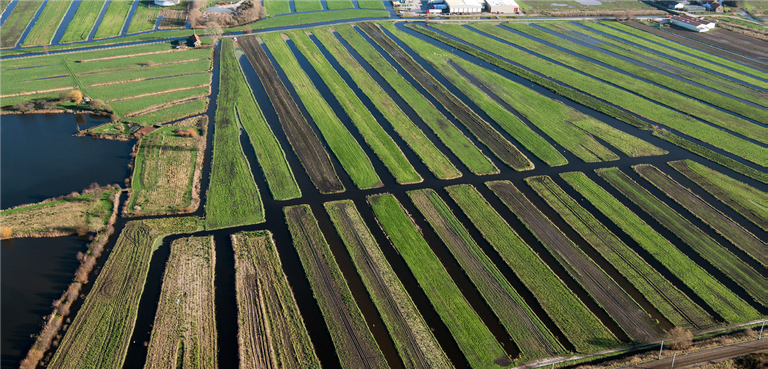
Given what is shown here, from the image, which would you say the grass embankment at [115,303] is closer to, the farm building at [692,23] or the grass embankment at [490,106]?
the grass embankment at [490,106]

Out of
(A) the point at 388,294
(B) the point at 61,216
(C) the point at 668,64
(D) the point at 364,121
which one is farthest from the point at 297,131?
(C) the point at 668,64

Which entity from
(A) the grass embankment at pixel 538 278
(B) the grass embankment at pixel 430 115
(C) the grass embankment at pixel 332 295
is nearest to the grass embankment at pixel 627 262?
(A) the grass embankment at pixel 538 278

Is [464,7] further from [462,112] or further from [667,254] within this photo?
[667,254]

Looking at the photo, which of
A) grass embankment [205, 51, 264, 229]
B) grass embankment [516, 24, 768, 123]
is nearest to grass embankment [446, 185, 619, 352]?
grass embankment [205, 51, 264, 229]

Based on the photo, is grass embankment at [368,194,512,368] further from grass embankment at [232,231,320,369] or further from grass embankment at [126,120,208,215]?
grass embankment at [126,120,208,215]

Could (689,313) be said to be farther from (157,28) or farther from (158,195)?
(157,28)

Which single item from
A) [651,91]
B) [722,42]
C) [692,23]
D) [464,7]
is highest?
[464,7]
